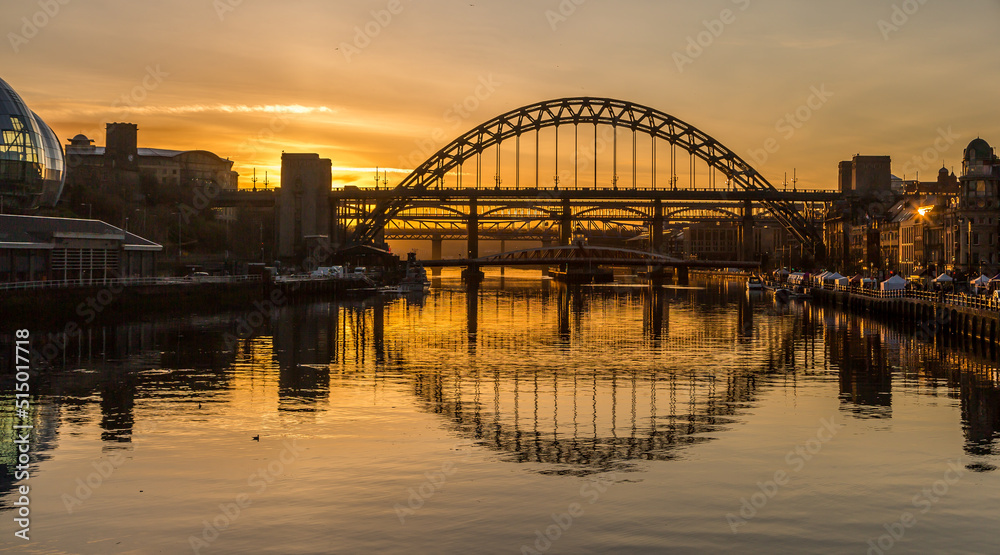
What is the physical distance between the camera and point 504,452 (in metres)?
26.5

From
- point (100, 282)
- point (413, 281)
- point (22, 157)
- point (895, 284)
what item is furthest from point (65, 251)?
point (413, 281)

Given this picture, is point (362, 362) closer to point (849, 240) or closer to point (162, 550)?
point (162, 550)

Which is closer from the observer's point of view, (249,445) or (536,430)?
(249,445)

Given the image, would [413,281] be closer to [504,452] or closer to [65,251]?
[65,251]

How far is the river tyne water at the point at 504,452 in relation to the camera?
1938 centimetres

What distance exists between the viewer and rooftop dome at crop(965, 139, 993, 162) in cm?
11850

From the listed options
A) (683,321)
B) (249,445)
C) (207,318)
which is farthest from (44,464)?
(683,321)

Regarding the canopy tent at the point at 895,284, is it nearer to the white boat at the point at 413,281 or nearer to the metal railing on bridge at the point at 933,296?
the metal railing on bridge at the point at 933,296

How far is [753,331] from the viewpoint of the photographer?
70750 mm

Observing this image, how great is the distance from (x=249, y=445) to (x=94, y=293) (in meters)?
41.8

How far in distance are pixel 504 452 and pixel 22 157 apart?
5685 cm

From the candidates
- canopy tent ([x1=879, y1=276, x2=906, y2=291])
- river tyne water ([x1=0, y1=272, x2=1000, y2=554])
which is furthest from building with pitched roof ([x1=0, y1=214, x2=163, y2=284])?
canopy tent ([x1=879, y1=276, x2=906, y2=291])

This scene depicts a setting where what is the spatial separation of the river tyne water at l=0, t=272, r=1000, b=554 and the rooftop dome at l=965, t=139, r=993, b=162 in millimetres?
76471

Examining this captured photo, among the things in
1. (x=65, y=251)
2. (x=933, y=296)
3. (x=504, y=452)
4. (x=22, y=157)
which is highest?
(x=22, y=157)
